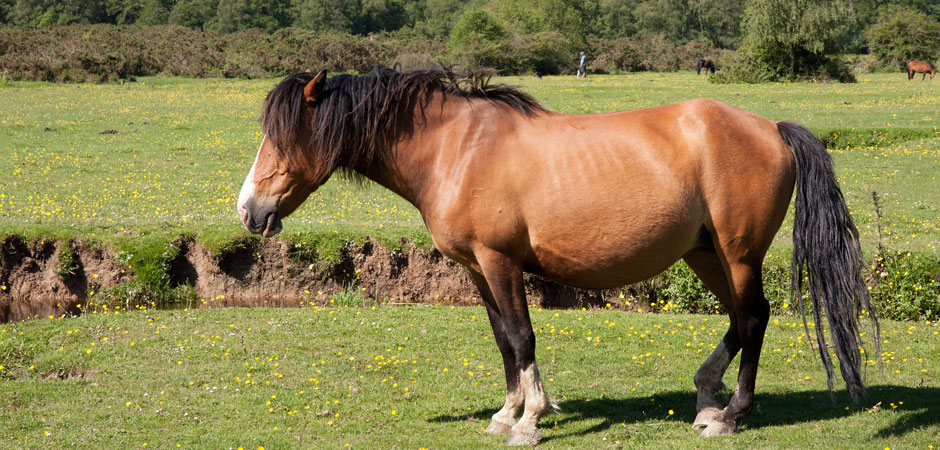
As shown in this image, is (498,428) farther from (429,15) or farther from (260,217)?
(429,15)

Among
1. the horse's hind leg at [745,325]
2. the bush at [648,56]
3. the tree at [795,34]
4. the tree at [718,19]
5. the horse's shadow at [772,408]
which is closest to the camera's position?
the horse's hind leg at [745,325]

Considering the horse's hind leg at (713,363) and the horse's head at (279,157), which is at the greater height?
the horse's head at (279,157)

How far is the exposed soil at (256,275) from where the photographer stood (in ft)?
40.4

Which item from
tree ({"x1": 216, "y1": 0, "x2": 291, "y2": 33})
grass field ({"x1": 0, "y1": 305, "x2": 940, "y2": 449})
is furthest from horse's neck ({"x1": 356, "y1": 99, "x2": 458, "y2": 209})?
tree ({"x1": 216, "y1": 0, "x2": 291, "y2": 33})

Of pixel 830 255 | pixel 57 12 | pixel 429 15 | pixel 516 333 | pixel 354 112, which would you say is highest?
pixel 429 15

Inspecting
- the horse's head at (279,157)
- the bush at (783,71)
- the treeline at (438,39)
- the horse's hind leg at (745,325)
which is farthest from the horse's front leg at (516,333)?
the bush at (783,71)

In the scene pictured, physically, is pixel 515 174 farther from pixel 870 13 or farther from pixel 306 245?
pixel 870 13

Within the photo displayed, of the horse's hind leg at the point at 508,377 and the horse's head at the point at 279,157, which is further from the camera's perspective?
the horse's hind leg at the point at 508,377

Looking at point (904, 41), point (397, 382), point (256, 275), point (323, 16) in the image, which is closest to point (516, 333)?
point (397, 382)

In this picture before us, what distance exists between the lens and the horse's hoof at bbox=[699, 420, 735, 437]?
612cm

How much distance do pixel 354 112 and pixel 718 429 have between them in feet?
11.7

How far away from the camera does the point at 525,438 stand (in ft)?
19.7

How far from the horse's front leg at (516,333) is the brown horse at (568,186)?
1 cm

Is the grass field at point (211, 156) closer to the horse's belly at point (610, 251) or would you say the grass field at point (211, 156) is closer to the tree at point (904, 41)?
the horse's belly at point (610, 251)
